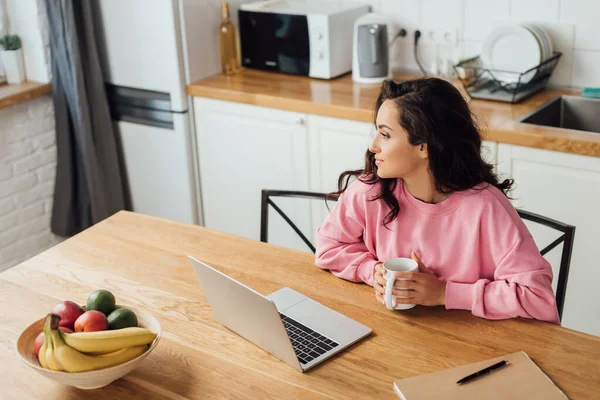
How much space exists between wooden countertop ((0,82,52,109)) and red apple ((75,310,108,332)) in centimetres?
197

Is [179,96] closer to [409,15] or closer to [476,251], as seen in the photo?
[409,15]

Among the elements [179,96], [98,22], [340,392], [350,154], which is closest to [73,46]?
[98,22]

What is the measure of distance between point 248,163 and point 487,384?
195cm

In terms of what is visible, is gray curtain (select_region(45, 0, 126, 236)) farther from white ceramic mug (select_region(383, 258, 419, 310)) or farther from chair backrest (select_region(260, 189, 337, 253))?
white ceramic mug (select_region(383, 258, 419, 310))

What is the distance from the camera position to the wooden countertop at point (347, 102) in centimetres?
238

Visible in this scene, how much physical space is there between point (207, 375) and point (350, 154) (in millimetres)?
1546

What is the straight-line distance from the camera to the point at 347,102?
2.83 metres

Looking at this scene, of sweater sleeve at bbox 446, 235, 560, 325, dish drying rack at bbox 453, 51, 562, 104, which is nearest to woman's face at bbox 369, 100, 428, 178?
sweater sleeve at bbox 446, 235, 560, 325

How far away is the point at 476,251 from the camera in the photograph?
1.66 meters

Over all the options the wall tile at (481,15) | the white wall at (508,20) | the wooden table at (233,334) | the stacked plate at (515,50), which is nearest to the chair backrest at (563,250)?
the wooden table at (233,334)

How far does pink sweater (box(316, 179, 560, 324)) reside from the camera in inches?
61.3

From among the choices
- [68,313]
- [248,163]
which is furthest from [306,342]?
[248,163]

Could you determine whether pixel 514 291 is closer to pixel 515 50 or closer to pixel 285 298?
pixel 285 298

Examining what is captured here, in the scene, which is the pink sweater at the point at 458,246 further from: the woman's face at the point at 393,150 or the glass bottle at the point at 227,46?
the glass bottle at the point at 227,46
